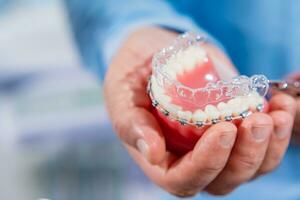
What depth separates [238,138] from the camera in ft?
1.76

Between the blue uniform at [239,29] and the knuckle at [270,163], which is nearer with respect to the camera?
the knuckle at [270,163]

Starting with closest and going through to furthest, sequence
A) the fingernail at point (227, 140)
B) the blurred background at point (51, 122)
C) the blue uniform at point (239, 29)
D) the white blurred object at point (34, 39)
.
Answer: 1. the fingernail at point (227, 140)
2. the blue uniform at point (239, 29)
3. the blurred background at point (51, 122)
4. the white blurred object at point (34, 39)

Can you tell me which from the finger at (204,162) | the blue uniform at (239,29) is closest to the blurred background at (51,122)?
the blue uniform at (239,29)

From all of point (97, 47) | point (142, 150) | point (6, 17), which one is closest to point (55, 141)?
point (97, 47)

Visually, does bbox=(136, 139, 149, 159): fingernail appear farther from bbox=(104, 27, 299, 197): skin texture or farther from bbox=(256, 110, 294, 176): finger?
bbox=(256, 110, 294, 176): finger

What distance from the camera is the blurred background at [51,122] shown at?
103cm

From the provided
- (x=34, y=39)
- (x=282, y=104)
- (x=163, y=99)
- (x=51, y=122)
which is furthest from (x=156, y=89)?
(x=34, y=39)

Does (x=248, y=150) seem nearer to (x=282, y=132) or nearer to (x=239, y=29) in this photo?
(x=282, y=132)

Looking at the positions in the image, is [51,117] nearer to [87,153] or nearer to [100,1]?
[87,153]

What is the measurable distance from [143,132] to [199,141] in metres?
0.07

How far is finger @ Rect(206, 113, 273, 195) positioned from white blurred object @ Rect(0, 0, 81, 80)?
0.77m

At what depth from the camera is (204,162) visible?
540 millimetres

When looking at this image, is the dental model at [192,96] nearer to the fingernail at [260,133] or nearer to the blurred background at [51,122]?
the fingernail at [260,133]

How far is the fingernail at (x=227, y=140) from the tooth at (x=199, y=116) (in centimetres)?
3
